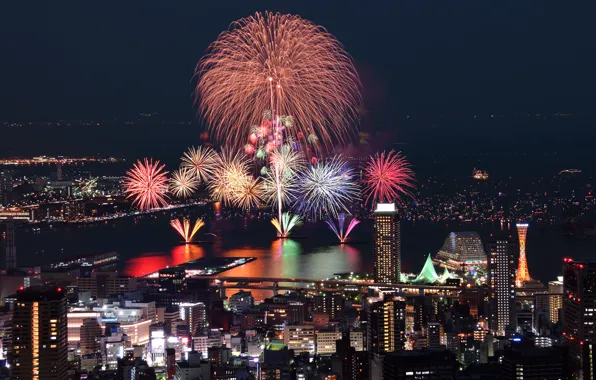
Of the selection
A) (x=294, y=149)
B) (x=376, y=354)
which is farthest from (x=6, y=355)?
(x=294, y=149)

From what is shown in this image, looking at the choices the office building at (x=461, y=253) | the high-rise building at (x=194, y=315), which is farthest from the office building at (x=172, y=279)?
the office building at (x=461, y=253)

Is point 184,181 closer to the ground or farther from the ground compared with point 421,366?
farther from the ground

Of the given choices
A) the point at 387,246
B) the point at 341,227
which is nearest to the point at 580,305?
the point at 387,246

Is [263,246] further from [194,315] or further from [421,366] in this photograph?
[421,366]

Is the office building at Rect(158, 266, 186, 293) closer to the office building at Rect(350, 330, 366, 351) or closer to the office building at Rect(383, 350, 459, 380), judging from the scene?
the office building at Rect(350, 330, 366, 351)

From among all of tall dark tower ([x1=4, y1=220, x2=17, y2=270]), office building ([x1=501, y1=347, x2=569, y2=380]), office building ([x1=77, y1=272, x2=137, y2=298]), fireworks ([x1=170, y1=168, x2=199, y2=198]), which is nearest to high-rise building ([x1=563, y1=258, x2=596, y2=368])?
office building ([x1=501, y1=347, x2=569, y2=380])

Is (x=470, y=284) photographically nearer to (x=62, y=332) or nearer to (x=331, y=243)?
(x=331, y=243)

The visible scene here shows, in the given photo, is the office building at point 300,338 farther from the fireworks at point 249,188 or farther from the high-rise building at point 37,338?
the fireworks at point 249,188
